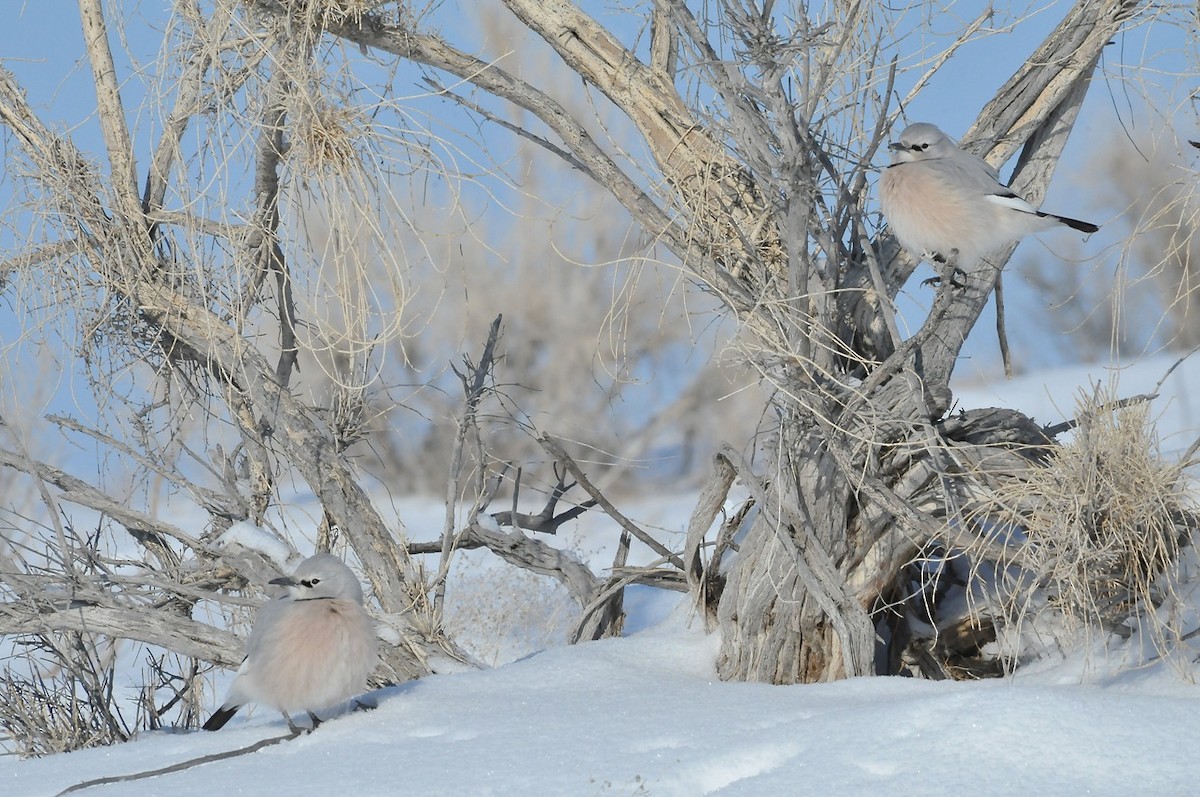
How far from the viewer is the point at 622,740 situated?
298 centimetres

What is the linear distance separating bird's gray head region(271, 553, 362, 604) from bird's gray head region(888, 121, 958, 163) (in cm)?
217

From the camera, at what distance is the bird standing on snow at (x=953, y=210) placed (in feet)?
12.0

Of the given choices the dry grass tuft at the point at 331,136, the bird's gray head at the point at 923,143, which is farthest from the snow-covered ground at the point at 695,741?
the dry grass tuft at the point at 331,136

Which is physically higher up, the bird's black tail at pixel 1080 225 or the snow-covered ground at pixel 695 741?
the bird's black tail at pixel 1080 225

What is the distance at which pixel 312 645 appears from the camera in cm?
331

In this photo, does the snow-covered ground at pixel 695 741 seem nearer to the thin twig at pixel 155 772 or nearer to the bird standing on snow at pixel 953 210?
the thin twig at pixel 155 772

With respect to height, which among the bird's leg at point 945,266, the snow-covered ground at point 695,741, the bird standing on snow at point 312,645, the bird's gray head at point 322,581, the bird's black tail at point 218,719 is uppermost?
the bird's leg at point 945,266

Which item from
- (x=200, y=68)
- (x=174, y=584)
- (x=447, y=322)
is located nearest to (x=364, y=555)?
(x=174, y=584)

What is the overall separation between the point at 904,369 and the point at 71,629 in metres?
3.31

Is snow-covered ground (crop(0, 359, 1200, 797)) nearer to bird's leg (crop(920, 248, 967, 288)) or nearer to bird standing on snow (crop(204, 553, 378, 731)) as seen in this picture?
bird standing on snow (crop(204, 553, 378, 731))

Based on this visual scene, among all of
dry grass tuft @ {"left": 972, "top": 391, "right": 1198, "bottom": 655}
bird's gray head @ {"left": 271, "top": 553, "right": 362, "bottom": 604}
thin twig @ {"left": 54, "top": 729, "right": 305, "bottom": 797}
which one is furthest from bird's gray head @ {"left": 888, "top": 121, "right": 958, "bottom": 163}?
thin twig @ {"left": 54, "top": 729, "right": 305, "bottom": 797}

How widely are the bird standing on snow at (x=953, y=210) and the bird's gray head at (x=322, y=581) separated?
1.96 m

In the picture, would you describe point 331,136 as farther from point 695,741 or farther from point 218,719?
point 695,741

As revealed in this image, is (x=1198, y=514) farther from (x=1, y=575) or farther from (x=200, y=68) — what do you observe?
(x=1, y=575)
